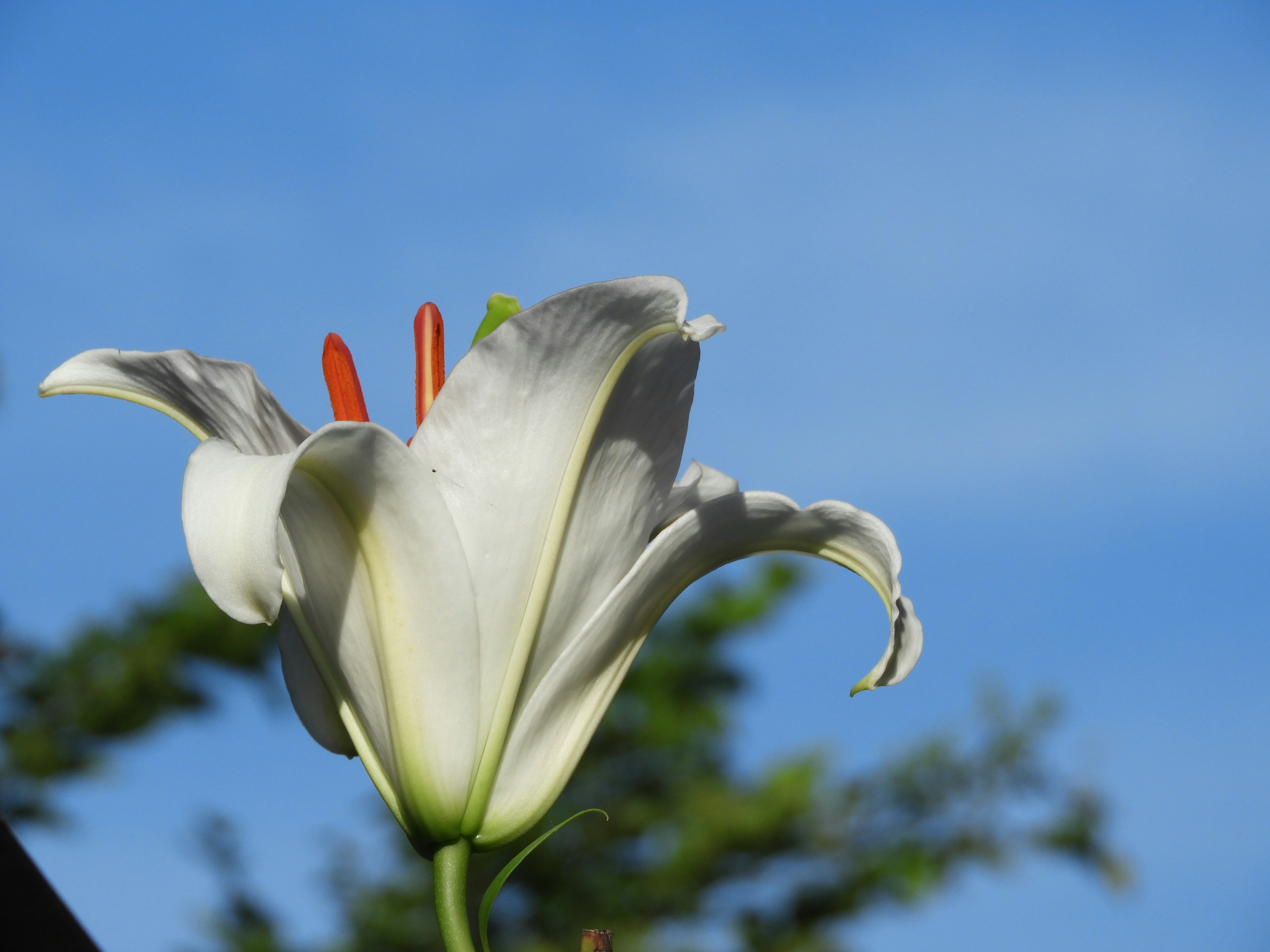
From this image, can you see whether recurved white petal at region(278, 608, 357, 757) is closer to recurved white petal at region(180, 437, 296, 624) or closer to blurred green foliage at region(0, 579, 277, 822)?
recurved white petal at region(180, 437, 296, 624)

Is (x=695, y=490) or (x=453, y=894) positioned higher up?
(x=695, y=490)

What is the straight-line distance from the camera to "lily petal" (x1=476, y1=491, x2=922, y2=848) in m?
0.40

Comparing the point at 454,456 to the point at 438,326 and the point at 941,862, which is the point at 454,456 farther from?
the point at 941,862

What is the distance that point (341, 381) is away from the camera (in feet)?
1.55

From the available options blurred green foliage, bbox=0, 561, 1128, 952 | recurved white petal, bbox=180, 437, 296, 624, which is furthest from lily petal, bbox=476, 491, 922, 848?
blurred green foliage, bbox=0, 561, 1128, 952

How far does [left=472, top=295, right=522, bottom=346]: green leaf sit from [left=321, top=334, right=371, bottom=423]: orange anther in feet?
0.18

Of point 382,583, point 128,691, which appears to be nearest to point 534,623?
point 382,583

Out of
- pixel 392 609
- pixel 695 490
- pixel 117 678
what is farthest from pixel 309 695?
pixel 117 678

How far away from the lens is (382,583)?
0.39 m

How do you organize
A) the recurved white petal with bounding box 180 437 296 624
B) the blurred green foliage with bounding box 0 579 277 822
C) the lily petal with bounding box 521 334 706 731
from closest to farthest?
the recurved white petal with bounding box 180 437 296 624
the lily petal with bounding box 521 334 706 731
the blurred green foliage with bounding box 0 579 277 822

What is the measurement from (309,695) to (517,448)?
0.47ft

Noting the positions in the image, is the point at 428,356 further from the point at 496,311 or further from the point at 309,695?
the point at 309,695

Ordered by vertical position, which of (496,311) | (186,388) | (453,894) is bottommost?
(453,894)

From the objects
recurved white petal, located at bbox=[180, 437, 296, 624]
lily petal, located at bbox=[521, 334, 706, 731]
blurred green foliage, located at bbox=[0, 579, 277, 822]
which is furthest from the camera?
A: blurred green foliage, located at bbox=[0, 579, 277, 822]
